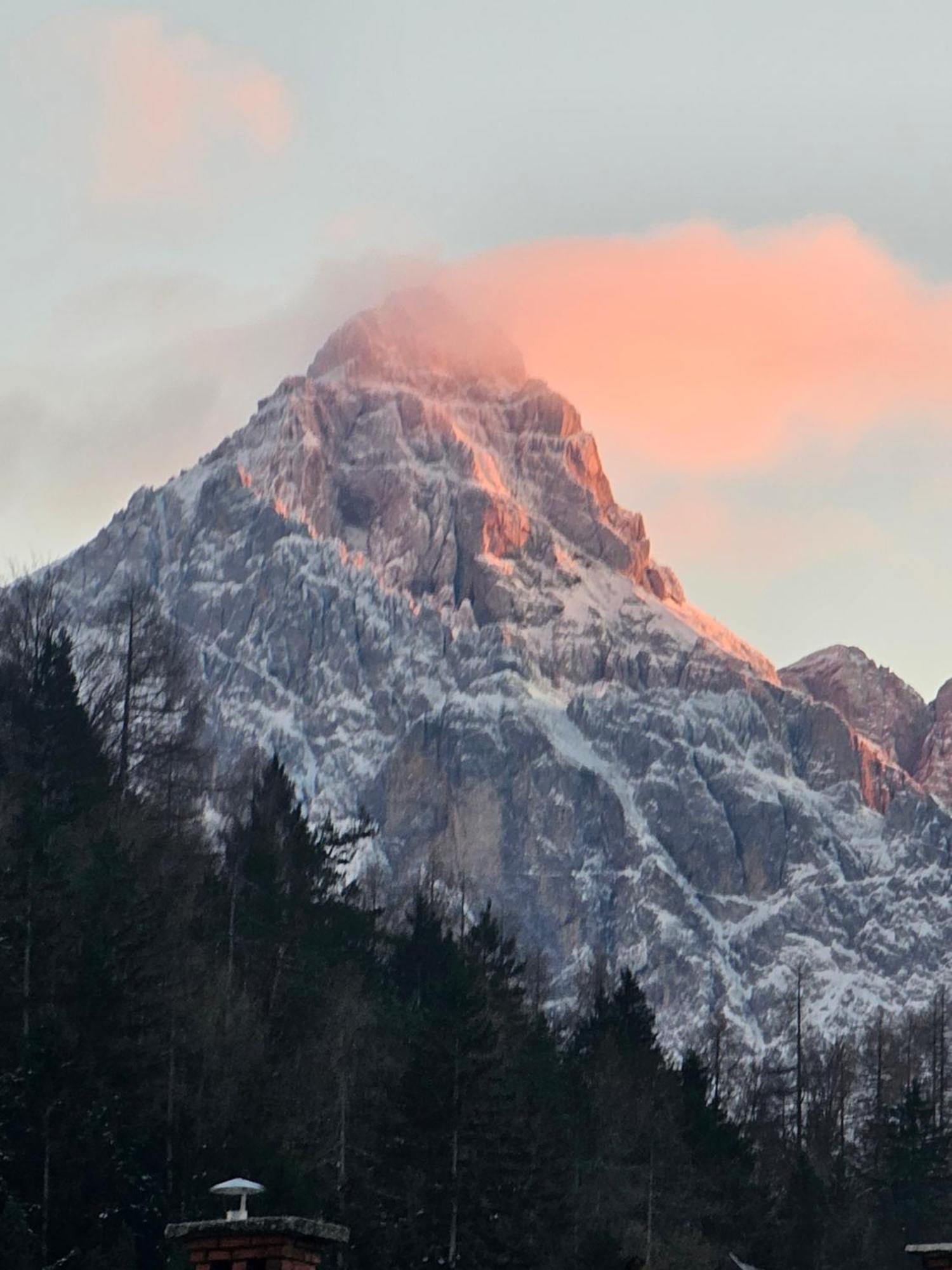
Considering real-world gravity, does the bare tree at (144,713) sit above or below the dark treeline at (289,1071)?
above

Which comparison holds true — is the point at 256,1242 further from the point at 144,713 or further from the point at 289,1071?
the point at 144,713

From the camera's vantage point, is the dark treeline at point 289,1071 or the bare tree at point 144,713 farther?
the bare tree at point 144,713

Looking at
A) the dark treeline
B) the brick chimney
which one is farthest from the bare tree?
the brick chimney

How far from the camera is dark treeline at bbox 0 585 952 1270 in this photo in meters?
56.7

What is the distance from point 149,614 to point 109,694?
1601 centimetres

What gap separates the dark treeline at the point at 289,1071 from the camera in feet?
186

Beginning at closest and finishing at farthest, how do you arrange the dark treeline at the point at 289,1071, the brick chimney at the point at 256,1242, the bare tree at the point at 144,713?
the brick chimney at the point at 256,1242 < the dark treeline at the point at 289,1071 < the bare tree at the point at 144,713

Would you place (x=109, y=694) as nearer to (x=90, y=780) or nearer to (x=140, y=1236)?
(x=90, y=780)

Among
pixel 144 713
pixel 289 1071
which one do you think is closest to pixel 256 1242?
pixel 289 1071

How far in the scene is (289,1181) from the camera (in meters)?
57.2

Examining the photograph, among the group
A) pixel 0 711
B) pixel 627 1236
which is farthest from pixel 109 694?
pixel 627 1236

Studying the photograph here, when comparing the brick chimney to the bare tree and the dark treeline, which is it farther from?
the bare tree

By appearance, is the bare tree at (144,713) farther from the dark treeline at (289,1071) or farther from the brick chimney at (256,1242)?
the brick chimney at (256,1242)

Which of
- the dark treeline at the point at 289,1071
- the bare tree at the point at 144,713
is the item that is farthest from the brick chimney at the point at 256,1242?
the bare tree at the point at 144,713
